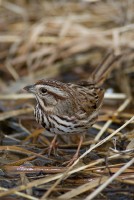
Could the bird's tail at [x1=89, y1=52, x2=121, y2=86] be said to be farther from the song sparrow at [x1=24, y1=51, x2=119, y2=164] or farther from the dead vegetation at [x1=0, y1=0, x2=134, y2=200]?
the song sparrow at [x1=24, y1=51, x2=119, y2=164]

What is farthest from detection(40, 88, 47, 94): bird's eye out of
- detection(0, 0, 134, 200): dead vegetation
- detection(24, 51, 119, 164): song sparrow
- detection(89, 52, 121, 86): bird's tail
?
detection(89, 52, 121, 86): bird's tail

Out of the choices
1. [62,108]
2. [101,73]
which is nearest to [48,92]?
[62,108]

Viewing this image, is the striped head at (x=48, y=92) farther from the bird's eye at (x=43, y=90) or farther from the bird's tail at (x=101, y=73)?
the bird's tail at (x=101, y=73)

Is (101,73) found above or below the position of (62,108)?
above

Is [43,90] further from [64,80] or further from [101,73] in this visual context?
[64,80]

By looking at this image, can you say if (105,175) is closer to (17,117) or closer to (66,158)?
(66,158)

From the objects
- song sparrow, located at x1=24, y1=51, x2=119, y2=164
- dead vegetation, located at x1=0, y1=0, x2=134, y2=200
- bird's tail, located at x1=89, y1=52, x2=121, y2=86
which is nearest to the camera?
dead vegetation, located at x1=0, y1=0, x2=134, y2=200

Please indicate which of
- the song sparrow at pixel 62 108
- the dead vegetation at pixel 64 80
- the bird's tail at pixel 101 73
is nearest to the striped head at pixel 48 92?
the song sparrow at pixel 62 108

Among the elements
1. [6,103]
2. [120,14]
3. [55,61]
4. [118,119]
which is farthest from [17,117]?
[120,14]
